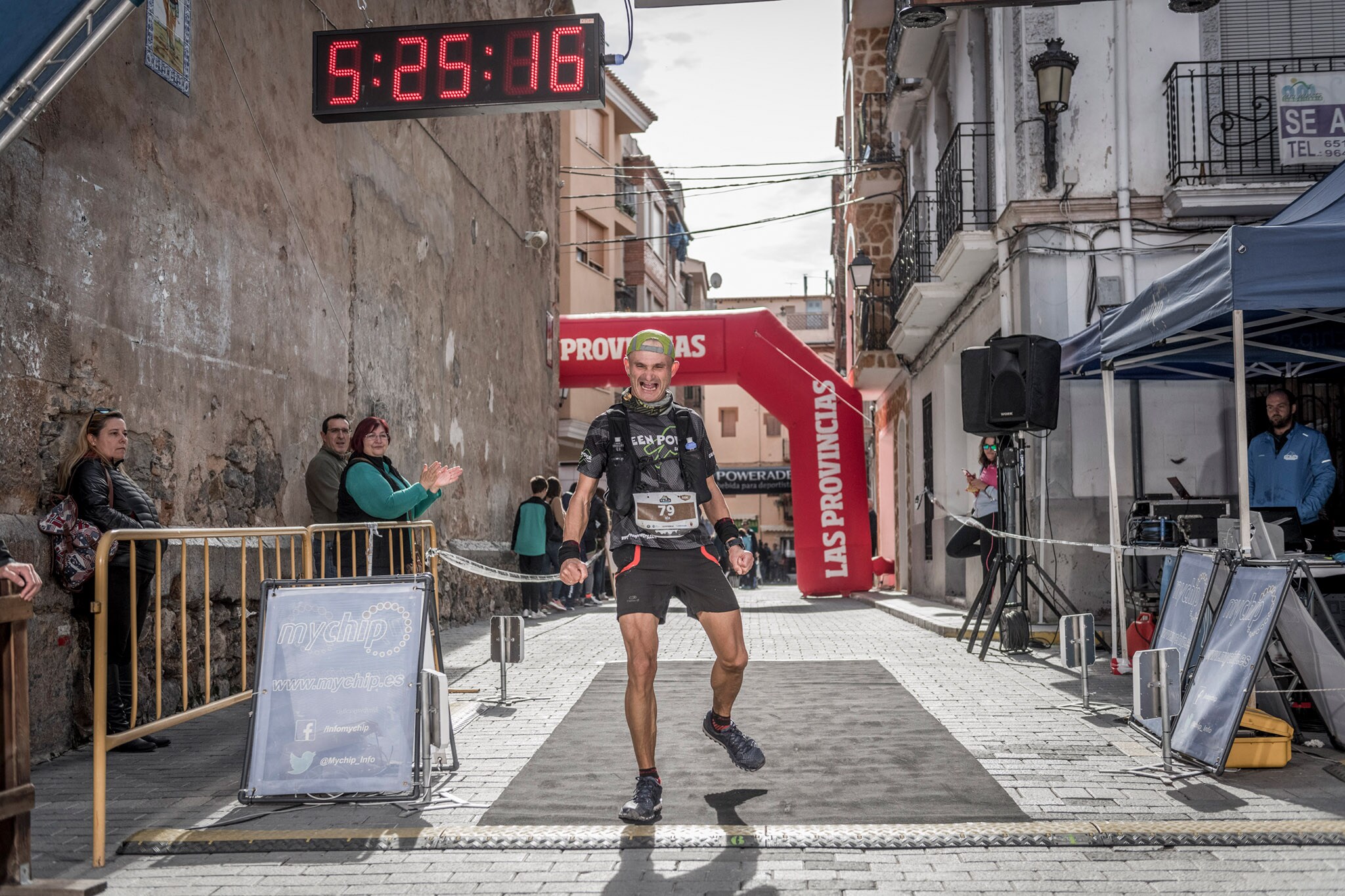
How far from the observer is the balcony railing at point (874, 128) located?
894 inches

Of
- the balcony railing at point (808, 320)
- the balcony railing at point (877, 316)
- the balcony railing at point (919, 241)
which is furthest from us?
the balcony railing at point (808, 320)

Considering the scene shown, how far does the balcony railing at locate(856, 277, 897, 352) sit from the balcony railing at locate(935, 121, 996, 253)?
6.87 metres

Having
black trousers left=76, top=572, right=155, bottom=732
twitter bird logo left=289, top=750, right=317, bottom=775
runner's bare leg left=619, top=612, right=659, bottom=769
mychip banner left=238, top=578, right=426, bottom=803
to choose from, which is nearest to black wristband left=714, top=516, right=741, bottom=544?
runner's bare leg left=619, top=612, right=659, bottom=769

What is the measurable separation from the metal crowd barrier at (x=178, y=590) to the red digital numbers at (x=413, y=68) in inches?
112

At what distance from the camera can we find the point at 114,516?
6.39 meters

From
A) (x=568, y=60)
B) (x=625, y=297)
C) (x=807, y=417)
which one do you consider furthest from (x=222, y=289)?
(x=625, y=297)

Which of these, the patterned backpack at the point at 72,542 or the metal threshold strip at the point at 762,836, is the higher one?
the patterned backpack at the point at 72,542

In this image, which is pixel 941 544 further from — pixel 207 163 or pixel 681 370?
pixel 207 163

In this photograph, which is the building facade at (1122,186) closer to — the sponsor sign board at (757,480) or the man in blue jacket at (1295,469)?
the man in blue jacket at (1295,469)

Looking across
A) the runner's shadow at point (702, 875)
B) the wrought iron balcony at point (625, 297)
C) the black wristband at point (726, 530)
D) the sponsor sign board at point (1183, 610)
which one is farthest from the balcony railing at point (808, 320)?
the runner's shadow at point (702, 875)

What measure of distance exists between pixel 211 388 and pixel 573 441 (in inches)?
956

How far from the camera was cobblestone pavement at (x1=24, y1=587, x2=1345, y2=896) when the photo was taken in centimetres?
401

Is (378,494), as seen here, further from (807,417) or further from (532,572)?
(807,417)

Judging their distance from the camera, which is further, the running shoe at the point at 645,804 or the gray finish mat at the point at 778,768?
the gray finish mat at the point at 778,768
